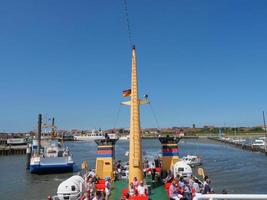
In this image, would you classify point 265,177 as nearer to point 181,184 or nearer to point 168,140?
point 168,140

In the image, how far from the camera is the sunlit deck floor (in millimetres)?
14641

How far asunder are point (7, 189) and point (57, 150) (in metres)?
13.7

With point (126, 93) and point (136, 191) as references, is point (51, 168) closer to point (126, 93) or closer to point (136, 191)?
point (126, 93)

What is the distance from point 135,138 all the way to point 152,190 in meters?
3.21

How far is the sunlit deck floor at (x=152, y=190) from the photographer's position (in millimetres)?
14641

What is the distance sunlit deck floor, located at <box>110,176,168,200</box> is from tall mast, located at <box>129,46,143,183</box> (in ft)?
3.59

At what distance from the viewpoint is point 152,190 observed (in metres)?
16.3

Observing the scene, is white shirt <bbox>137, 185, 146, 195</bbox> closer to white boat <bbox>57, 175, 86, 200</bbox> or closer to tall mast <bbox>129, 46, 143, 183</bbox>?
tall mast <bbox>129, 46, 143, 183</bbox>

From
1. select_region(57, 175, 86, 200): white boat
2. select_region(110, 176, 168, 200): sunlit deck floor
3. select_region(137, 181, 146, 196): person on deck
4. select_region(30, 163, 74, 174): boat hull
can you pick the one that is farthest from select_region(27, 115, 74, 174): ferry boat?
select_region(137, 181, 146, 196): person on deck

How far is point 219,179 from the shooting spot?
39.0 m

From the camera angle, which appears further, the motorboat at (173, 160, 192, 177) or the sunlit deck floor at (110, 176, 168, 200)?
the motorboat at (173, 160, 192, 177)

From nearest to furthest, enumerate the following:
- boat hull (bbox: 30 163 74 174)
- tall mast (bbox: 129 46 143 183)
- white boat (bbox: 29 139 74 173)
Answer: tall mast (bbox: 129 46 143 183) → boat hull (bbox: 30 163 74 174) → white boat (bbox: 29 139 74 173)

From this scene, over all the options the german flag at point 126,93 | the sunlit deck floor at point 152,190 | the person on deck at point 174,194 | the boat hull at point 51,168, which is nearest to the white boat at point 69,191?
the sunlit deck floor at point 152,190

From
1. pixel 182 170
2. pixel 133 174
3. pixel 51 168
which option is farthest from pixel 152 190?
pixel 51 168
